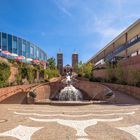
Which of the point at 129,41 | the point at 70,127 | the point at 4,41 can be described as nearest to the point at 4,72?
the point at 70,127

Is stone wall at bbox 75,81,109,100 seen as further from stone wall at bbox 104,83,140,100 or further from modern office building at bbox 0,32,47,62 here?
modern office building at bbox 0,32,47,62

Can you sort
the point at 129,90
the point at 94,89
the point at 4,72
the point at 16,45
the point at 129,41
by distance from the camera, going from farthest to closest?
the point at 16,45, the point at 129,41, the point at 94,89, the point at 4,72, the point at 129,90

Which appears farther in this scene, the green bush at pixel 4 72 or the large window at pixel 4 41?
the large window at pixel 4 41

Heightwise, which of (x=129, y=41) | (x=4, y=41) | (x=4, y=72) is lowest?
(x=4, y=72)

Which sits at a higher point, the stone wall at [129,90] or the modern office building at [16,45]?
the modern office building at [16,45]

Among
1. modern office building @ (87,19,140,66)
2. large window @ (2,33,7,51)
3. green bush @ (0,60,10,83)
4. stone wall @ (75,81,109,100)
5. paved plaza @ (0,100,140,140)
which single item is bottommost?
paved plaza @ (0,100,140,140)

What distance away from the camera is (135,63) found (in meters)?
22.6

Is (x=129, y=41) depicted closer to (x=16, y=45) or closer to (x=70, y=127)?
(x=70, y=127)

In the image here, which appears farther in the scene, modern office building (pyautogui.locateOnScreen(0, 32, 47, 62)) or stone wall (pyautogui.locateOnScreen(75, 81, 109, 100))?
modern office building (pyautogui.locateOnScreen(0, 32, 47, 62))

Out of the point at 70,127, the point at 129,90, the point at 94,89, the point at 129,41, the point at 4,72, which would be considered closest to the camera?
the point at 70,127

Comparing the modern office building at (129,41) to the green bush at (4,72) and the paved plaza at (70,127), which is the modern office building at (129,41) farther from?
the paved plaza at (70,127)

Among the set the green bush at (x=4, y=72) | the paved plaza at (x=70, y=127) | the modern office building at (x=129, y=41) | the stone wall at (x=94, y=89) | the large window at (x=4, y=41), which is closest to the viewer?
the paved plaza at (x=70, y=127)

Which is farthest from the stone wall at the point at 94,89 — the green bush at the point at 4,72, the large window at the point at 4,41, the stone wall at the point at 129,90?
the large window at the point at 4,41

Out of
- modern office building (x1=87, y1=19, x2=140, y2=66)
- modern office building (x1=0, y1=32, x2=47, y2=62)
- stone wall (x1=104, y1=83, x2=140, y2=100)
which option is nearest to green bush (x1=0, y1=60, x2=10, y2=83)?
stone wall (x1=104, y1=83, x2=140, y2=100)
